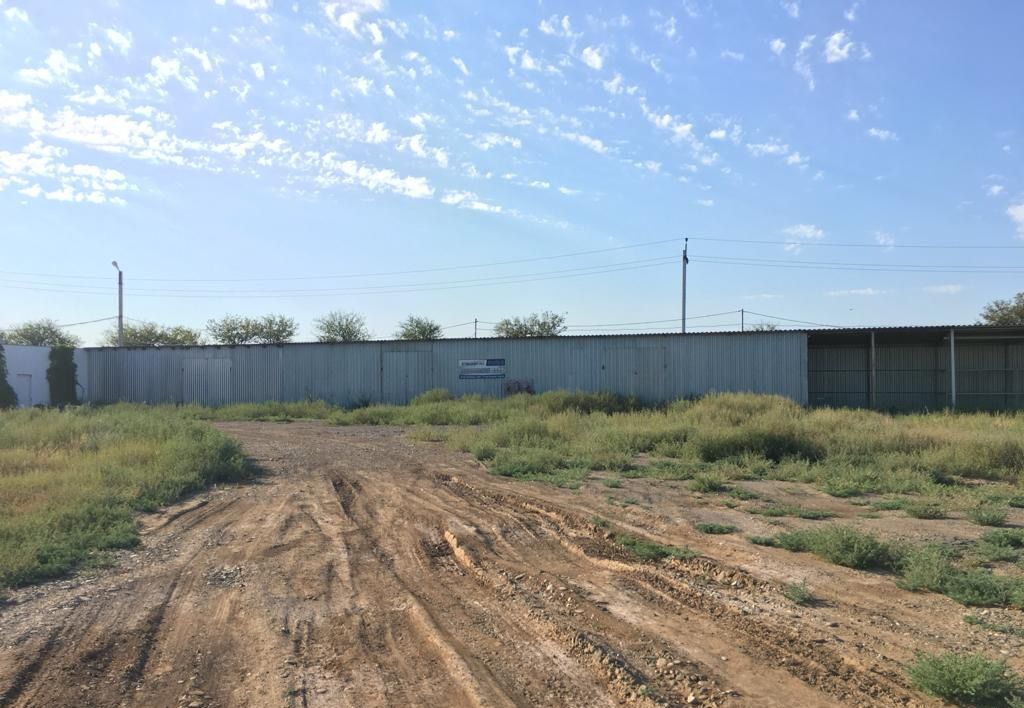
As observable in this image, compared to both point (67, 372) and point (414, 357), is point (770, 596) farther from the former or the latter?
point (67, 372)

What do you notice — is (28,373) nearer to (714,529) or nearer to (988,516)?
(714,529)

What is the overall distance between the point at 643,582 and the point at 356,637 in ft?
9.38

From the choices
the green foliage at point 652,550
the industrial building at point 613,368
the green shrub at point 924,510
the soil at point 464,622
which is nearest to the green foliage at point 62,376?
the industrial building at point 613,368

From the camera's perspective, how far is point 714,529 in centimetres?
898

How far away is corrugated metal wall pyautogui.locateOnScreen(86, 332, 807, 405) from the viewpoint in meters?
30.8

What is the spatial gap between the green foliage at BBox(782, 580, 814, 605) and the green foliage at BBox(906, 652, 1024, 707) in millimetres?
1656

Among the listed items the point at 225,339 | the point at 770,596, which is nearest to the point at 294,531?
the point at 770,596

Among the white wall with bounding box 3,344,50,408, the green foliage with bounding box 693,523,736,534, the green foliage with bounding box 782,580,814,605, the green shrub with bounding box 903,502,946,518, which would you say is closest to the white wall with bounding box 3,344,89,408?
the white wall with bounding box 3,344,50,408

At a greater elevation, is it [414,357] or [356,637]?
[414,357]

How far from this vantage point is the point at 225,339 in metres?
63.5

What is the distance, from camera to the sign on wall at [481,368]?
33.9 metres

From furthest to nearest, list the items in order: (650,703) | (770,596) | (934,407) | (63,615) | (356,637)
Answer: (934,407)
(770,596)
(63,615)
(356,637)
(650,703)

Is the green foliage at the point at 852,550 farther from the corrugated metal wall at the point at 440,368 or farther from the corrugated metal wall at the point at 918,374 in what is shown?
the corrugated metal wall at the point at 918,374

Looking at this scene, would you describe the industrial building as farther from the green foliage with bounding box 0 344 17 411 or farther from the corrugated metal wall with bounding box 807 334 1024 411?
the green foliage with bounding box 0 344 17 411
